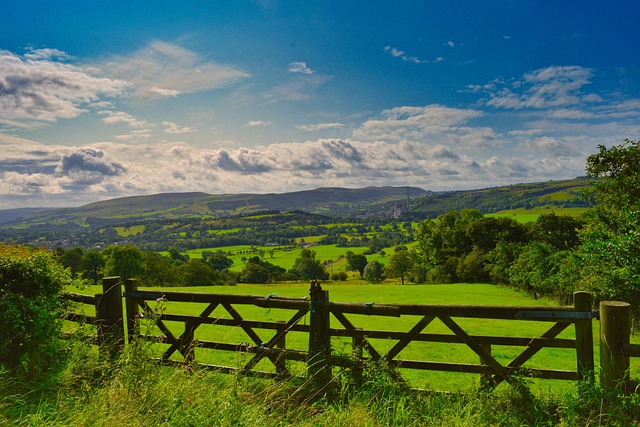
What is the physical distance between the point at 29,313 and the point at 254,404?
166 inches

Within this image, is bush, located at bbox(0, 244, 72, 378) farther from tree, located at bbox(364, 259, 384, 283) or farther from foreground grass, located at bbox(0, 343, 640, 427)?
tree, located at bbox(364, 259, 384, 283)

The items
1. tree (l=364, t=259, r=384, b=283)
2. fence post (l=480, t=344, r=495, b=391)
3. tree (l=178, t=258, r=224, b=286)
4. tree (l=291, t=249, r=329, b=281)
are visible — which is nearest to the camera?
fence post (l=480, t=344, r=495, b=391)

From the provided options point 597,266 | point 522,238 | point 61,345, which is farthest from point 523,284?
point 61,345

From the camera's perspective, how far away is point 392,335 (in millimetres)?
6887

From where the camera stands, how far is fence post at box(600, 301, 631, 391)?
570 centimetres

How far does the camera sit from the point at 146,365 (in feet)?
18.2

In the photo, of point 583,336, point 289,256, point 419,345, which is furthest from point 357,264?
point 583,336

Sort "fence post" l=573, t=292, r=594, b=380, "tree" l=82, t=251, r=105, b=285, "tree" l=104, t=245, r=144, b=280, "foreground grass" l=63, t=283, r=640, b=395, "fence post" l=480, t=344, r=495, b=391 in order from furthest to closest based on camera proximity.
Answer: "tree" l=82, t=251, r=105, b=285, "tree" l=104, t=245, r=144, b=280, "foreground grass" l=63, t=283, r=640, b=395, "fence post" l=480, t=344, r=495, b=391, "fence post" l=573, t=292, r=594, b=380

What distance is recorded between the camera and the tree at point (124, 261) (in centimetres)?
6788

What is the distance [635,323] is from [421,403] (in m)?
29.8

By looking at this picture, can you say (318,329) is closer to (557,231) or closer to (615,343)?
(615,343)

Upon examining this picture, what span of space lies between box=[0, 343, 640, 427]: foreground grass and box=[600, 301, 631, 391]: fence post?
292 millimetres

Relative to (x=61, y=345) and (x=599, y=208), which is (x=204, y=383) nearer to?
(x=61, y=345)

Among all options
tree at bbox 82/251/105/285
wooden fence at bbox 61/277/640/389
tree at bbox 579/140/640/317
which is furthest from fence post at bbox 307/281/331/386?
tree at bbox 82/251/105/285
